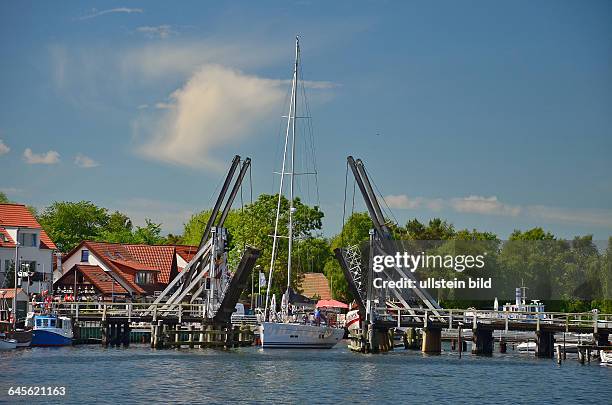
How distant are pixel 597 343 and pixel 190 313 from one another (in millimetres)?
30392

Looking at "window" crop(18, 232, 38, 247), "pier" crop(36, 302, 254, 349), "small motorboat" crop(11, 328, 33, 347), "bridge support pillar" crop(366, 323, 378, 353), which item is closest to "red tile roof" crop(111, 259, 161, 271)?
"window" crop(18, 232, 38, 247)

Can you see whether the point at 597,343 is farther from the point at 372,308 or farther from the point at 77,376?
the point at 77,376

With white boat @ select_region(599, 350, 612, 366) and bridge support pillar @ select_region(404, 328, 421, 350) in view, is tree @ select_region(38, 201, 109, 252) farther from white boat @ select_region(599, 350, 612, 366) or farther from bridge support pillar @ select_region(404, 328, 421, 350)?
white boat @ select_region(599, 350, 612, 366)

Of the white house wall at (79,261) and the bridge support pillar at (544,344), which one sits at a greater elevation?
the white house wall at (79,261)

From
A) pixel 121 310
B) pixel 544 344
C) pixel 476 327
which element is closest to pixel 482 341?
pixel 476 327

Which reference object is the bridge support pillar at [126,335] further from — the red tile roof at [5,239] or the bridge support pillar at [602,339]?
the bridge support pillar at [602,339]

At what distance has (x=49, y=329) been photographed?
238 ft

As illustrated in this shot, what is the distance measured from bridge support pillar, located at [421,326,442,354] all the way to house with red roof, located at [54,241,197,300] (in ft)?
111

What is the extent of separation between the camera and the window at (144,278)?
103 metres

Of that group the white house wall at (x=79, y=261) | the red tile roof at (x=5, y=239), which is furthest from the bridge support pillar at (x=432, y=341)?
the red tile roof at (x=5, y=239)

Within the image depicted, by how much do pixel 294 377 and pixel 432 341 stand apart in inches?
794

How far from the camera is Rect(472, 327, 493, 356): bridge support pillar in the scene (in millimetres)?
69875

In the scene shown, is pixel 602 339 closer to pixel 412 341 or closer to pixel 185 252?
pixel 412 341

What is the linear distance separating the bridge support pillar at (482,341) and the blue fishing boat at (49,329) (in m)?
28.0
